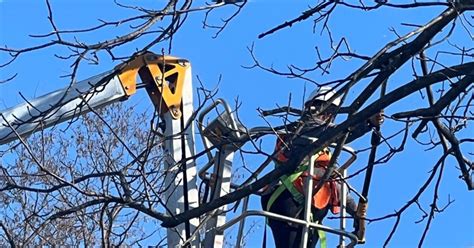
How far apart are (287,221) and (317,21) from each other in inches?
41.7

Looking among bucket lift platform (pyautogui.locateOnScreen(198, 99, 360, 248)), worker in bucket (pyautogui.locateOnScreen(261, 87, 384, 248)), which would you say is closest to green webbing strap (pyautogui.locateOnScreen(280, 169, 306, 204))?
worker in bucket (pyautogui.locateOnScreen(261, 87, 384, 248))

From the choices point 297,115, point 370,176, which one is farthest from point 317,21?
point 370,176

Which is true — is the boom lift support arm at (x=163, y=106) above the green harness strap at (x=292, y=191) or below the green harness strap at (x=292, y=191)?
above

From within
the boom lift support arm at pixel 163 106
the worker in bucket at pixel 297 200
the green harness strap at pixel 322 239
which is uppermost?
the boom lift support arm at pixel 163 106

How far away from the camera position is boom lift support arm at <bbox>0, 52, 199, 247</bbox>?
5.73 metres

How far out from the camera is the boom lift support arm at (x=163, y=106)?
573 cm

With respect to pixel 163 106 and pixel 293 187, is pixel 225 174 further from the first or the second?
pixel 163 106

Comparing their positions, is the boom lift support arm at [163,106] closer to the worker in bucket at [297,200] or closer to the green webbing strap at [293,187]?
the worker in bucket at [297,200]

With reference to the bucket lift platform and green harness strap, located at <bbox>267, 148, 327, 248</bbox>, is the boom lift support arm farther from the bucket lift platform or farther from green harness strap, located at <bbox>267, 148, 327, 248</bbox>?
green harness strap, located at <bbox>267, 148, 327, 248</bbox>

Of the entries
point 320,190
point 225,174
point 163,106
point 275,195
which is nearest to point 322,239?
point 320,190

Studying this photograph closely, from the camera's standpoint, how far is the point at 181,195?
227 inches

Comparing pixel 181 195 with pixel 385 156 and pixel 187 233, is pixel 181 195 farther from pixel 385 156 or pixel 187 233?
pixel 385 156

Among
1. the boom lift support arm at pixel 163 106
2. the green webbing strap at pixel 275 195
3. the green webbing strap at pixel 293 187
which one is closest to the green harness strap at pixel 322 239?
the green webbing strap at pixel 293 187

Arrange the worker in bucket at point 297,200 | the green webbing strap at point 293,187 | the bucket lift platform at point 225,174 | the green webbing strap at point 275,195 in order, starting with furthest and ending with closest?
the green webbing strap at point 275,195 < the green webbing strap at point 293,187 < the worker in bucket at point 297,200 < the bucket lift platform at point 225,174
